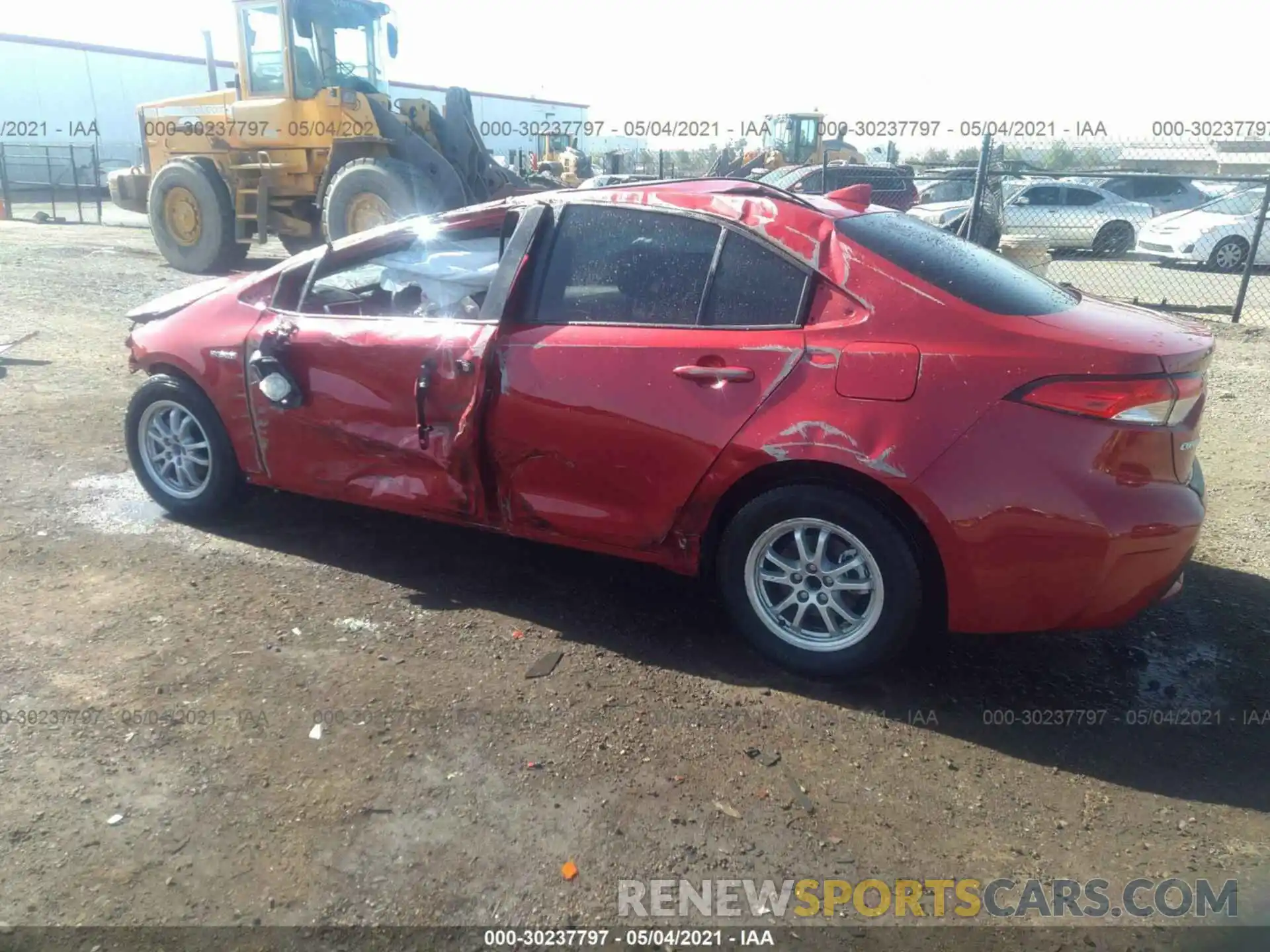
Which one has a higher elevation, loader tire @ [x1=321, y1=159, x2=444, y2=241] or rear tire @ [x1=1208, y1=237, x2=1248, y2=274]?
loader tire @ [x1=321, y1=159, x2=444, y2=241]

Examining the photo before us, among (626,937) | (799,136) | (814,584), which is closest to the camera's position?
(626,937)

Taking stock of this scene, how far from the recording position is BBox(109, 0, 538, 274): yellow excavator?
36.8 ft

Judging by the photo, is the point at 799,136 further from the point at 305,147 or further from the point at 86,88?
the point at 86,88

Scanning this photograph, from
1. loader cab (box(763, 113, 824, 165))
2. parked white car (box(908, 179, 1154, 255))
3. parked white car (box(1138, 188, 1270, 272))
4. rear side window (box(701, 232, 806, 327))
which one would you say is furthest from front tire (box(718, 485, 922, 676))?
loader cab (box(763, 113, 824, 165))

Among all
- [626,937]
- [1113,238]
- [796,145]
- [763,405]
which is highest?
[796,145]

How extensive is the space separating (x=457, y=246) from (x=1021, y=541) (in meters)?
2.60

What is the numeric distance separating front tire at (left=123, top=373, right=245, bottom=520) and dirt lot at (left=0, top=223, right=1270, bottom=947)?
18cm

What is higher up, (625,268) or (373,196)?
(373,196)

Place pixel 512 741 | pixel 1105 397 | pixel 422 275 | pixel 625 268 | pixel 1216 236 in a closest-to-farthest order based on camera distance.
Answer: pixel 1105 397, pixel 512 741, pixel 625 268, pixel 422 275, pixel 1216 236

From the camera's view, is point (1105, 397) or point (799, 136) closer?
point (1105, 397)

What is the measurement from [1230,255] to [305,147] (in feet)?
43.4

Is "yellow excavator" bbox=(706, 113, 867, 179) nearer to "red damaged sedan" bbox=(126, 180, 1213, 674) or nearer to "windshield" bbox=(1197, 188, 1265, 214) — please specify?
"windshield" bbox=(1197, 188, 1265, 214)

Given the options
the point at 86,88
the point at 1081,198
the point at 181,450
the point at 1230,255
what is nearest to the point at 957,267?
the point at 181,450

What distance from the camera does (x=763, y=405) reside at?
3.16 meters
